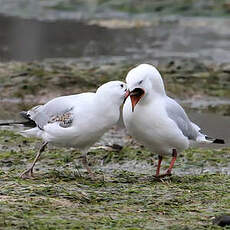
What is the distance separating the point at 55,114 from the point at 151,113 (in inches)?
35.6

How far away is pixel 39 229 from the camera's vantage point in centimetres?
518

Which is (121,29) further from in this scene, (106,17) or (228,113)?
(228,113)

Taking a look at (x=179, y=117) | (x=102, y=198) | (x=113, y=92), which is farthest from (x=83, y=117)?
(x=179, y=117)

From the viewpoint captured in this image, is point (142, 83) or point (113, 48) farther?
point (113, 48)

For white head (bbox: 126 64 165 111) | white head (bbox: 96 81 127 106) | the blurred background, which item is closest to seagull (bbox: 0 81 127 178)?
white head (bbox: 96 81 127 106)

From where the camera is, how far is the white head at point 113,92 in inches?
275

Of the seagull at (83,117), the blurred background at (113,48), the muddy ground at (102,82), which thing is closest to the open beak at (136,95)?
the seagull at (83,117)

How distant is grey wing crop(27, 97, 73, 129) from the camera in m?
7.02

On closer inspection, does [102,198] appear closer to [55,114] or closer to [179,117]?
[55,114]

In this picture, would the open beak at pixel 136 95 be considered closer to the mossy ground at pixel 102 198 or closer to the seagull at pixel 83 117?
the seagull at pixel 83 117

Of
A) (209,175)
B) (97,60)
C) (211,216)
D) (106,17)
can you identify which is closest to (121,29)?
(106,17)

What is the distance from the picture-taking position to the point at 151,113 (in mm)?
7340

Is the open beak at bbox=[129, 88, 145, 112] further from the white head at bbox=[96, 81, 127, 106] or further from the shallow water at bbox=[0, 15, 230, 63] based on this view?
the shallow water at bbox=[0, 15, 230, 63]

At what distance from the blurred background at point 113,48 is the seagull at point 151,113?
3050 mm
